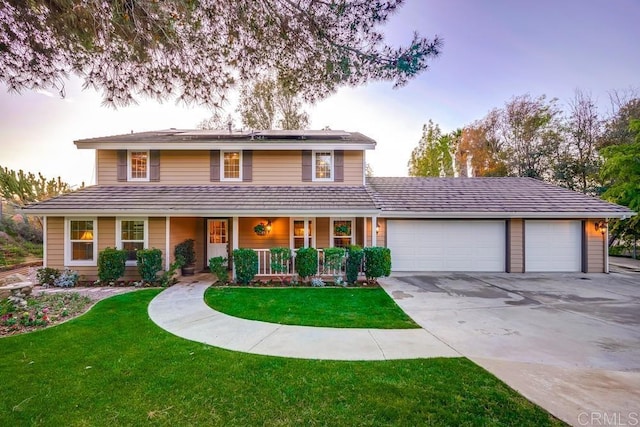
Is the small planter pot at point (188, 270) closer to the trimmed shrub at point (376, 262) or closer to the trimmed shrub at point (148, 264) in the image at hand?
the trimmed shrub at point (148, 264)

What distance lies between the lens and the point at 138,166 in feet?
35.6

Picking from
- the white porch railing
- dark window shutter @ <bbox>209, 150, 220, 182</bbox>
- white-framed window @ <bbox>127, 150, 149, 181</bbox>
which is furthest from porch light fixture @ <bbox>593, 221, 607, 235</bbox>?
white-framed window @ <bbox>127, 150, 149, 181</bbox>

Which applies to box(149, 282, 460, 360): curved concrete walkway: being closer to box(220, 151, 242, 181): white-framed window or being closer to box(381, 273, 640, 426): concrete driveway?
box(381, 273, 640, 426): concrete driveway

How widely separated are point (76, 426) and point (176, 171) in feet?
31.9

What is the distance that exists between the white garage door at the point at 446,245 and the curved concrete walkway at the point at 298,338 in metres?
6.03

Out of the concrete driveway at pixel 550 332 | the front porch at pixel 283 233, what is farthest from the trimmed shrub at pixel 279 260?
the concrete driveway at pixel 550 332

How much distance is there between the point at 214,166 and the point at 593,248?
599 inches

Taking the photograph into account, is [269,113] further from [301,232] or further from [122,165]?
[301,232]

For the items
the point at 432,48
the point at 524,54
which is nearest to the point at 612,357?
the point at 432,48

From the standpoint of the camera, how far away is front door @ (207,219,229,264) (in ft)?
36.0

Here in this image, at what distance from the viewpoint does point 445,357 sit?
3.85 metres

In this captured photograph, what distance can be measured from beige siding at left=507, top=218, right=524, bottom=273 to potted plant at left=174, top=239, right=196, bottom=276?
12.2m

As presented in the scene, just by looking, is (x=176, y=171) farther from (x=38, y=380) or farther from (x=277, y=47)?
(x=38, y=380)

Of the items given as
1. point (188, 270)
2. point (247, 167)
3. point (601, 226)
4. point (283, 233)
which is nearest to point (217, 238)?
point (188, 270)
